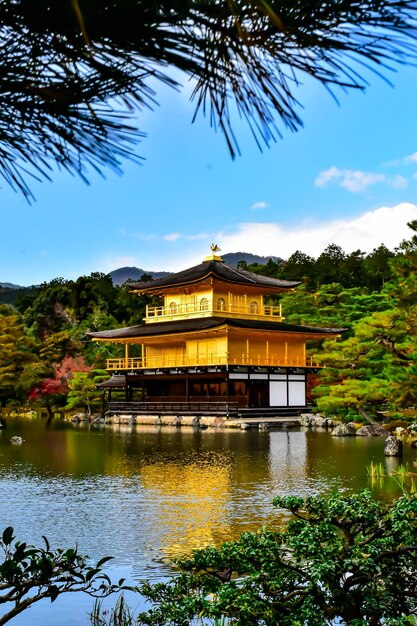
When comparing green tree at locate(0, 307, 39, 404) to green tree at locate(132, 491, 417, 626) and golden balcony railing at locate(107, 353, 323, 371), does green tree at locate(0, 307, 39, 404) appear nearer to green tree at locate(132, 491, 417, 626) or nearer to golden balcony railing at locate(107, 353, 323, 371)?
golden balcony railing at locate(107, 353, 323, 371)

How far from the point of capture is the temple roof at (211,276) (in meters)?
33.3

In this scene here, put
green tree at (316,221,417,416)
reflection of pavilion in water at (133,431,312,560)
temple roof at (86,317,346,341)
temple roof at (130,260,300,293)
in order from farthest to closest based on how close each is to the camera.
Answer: temple roof at (130,260,300,293)
temple roof at (86,317,346,341)
green tree at (316,221,417,416)
reflection of pavilion in water at (133,431,312,560)

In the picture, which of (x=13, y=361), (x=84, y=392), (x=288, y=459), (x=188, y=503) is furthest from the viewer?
(x=13, y=361)

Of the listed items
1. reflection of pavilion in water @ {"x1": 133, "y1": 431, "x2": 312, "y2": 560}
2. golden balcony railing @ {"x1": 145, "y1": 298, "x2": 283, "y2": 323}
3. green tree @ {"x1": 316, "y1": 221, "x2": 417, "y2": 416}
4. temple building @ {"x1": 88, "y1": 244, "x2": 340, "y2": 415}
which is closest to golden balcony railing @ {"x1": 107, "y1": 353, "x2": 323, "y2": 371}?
temple building @ {"x1": 88, "y1": 244, "x2": 340, "y2": 415}

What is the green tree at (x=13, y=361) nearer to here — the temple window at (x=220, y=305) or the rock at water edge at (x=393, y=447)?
the temple window at (x=220, y=305)

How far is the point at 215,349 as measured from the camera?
104 feet

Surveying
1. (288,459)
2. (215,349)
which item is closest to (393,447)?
(288,459)

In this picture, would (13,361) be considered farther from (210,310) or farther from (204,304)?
(210,310)

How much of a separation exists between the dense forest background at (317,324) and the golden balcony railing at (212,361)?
1.55 m

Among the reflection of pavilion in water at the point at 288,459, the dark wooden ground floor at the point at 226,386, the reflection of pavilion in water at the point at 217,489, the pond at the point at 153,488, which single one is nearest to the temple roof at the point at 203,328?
the dark wooden ground floor at the point at 226,386

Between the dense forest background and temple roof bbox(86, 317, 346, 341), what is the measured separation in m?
1.97

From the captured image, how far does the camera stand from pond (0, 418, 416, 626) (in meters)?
7.71

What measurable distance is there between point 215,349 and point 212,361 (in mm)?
1365

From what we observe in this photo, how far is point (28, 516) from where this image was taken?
377 inches
